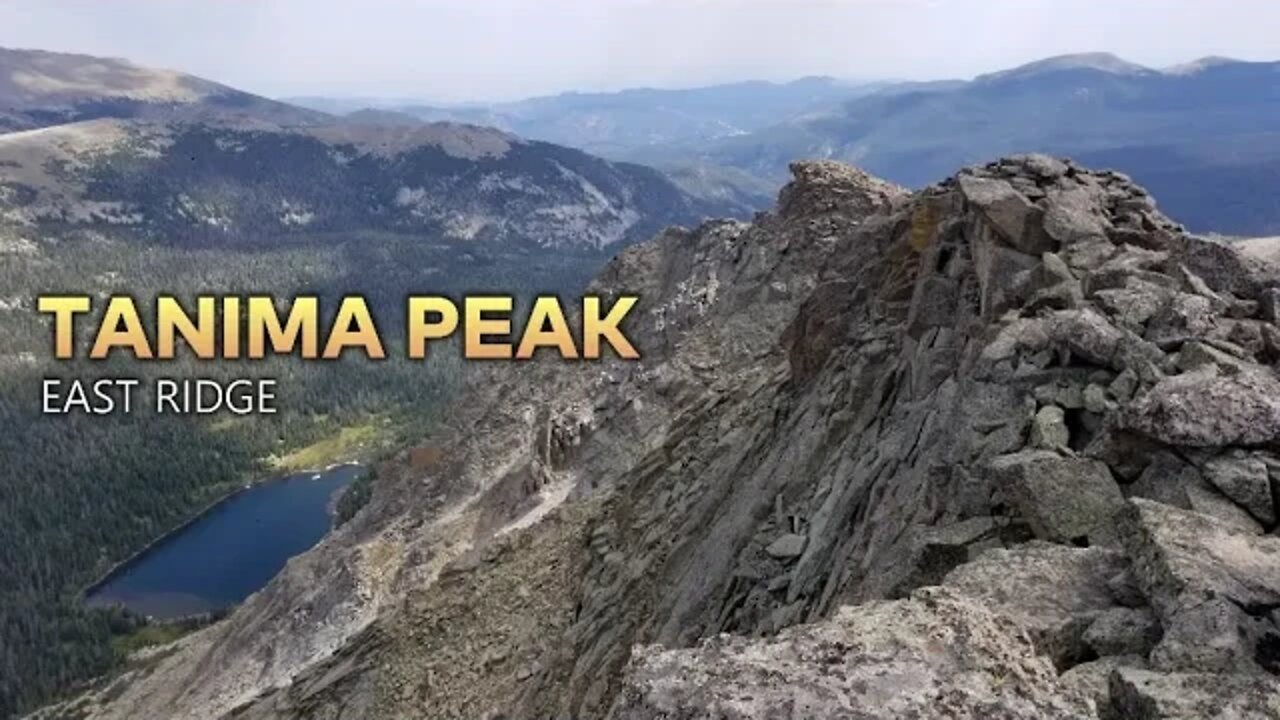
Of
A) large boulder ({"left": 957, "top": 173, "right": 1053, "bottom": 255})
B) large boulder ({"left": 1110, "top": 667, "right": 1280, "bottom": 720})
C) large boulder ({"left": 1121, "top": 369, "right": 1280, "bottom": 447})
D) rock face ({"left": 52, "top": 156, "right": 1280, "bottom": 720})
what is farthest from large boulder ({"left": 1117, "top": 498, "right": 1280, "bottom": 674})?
large boulder ({"left": 957, "top": 173, "right": 1053, "bottom": 255})

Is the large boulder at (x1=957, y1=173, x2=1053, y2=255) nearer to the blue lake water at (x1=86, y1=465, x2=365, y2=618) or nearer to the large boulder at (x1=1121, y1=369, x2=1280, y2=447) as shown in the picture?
the large boulder at (x1=1121, y1=369, x2=1280, y2=447)

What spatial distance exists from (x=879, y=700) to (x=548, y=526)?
38.2 meters

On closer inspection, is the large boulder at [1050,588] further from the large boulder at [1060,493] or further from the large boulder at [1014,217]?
the large boulder at [1014,217]

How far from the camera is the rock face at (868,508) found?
11789 mm

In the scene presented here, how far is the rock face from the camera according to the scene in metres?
11.8

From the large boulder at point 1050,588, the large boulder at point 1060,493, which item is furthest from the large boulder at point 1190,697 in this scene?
the large boulder at point 1060,493

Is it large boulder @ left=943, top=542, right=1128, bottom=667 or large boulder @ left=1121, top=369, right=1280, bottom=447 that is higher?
large boulder @ left=1121, top=369, right=1280, bottom=447

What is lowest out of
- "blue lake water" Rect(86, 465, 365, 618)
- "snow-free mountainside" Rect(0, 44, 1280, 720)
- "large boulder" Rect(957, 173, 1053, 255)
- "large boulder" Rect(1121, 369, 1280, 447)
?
"blue lake water" Rect(86, 465, 365, 618)

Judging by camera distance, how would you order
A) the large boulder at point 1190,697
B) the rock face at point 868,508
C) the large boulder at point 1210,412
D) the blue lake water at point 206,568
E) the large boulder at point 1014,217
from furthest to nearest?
the blue lake water at point 206,568
the large boulder at point 1014,217
the large boulder at point 1210,412
the rock face at point 868,508
the large boulder at point 1190,697

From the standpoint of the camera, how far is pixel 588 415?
5878 centimetres

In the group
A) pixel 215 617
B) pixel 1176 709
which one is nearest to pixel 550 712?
pixel 1176 709

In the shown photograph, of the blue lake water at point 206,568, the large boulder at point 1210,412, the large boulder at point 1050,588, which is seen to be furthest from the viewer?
the blue lake water at point 206,568

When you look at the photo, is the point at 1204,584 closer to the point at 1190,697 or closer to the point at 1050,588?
the point at 1050,588

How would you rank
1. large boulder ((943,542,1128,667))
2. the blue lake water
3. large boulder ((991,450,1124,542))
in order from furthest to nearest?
the blue lake water
large boulder ((991,450,1124,542))
large boulder ((943,542,1128,667))
